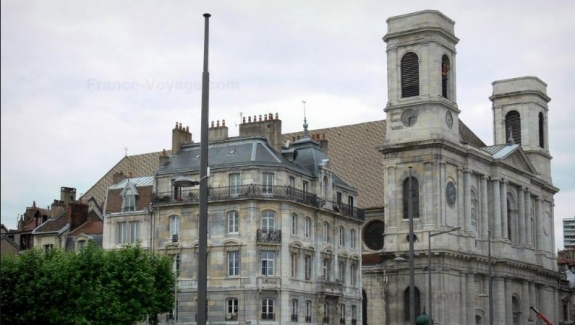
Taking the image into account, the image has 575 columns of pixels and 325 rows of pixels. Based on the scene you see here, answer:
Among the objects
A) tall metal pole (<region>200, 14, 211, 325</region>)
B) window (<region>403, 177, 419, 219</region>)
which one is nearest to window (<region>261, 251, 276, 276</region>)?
window (<region>403, 177, 419, 219</region>)

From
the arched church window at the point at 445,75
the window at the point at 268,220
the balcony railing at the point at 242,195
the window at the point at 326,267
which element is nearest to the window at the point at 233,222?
the balcony railing at the point at 242,195

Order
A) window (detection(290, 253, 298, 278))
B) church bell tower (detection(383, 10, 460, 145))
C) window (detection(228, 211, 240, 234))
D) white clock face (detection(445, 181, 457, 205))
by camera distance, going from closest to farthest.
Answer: window (detection(228, 211, 240, 234)) → window (detection(290, 253, 298, 278)) → white clock face (detection(445, 181, 457, 205)) → church bell tower (detection(383, 10, 460, 145))

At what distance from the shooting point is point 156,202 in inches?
2105

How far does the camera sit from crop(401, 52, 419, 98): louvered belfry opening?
70.7 metres

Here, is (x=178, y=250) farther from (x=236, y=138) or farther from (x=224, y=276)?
(x=236, y=138)

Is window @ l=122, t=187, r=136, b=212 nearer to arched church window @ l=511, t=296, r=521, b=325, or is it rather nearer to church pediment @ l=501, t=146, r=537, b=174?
church pediment @ l=501, t=146, r=537, b=174

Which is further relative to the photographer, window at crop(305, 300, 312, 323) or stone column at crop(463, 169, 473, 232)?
stone column at crop(463, 169, 473, 232)

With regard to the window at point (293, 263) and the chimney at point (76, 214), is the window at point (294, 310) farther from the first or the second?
the chimney at point (76, 214)

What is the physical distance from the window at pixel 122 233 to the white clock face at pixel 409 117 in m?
23.8

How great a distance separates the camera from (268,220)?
50438 millimetres

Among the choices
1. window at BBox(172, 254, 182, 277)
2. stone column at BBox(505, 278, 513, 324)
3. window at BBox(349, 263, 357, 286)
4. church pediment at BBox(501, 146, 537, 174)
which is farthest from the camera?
church pediment at BBox(501, 146, 537, 174)

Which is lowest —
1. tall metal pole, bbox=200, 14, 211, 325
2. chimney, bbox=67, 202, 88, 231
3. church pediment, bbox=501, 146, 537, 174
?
tall metal pole, bbox=200, 14, 211, 325

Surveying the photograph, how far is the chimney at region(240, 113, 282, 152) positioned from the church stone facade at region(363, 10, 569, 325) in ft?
57.2

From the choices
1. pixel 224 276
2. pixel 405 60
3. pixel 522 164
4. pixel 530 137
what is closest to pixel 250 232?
pixel 224 276
